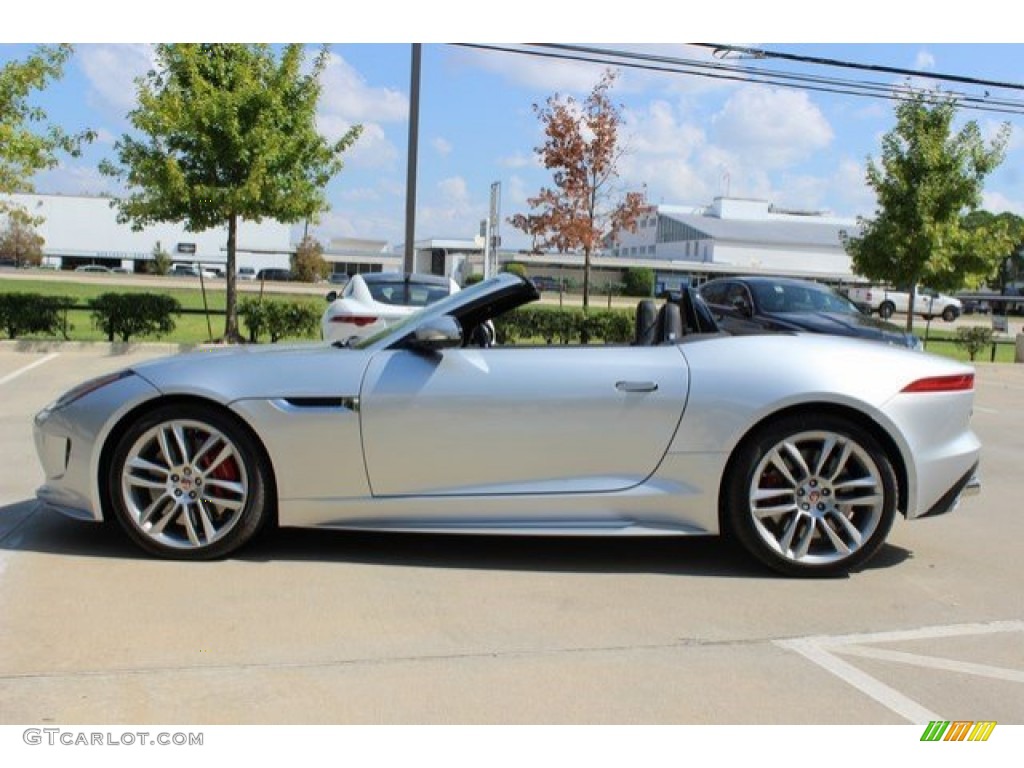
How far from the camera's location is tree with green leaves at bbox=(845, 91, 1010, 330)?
20.8m

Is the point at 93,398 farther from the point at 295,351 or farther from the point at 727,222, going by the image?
the point at 727,222

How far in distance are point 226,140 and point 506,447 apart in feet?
42.0

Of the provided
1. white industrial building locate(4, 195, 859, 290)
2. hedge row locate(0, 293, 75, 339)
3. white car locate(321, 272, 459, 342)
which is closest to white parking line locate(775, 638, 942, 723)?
white car locate(321, 272, 459, 342)

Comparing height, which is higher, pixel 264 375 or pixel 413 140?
pixel 413 140

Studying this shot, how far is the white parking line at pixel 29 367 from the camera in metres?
11.4

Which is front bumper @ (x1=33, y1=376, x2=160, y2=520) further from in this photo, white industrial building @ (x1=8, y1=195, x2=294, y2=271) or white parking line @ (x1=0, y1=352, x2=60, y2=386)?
white industrial building @ (x1=8, y1=195, x2=294, y2=271)

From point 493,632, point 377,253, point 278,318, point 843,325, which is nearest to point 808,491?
point 493,632

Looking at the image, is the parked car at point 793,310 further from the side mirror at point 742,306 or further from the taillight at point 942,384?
the taillight at point 942,384

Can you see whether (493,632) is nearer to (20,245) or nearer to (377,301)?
(377,301)

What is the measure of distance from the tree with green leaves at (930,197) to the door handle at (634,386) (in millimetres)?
18604

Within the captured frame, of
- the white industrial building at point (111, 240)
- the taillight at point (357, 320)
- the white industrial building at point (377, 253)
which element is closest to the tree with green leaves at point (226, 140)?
the taillight at point (357, 320)

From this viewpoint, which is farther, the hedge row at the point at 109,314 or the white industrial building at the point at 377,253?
the white industrial building at the point at 377,253
